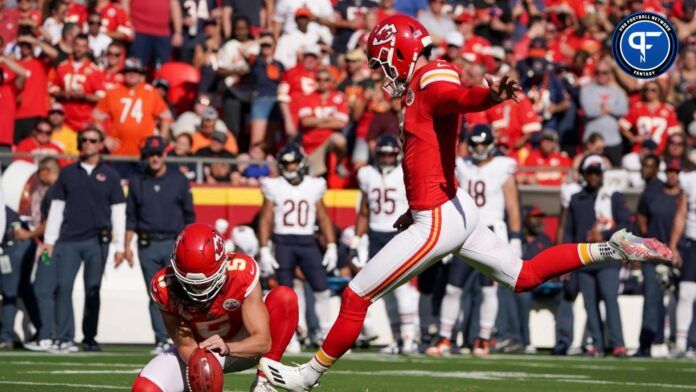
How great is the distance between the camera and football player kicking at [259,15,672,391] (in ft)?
23.0

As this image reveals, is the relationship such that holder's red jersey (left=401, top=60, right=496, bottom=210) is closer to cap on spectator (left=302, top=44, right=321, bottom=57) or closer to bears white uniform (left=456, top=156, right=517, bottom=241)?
bears white uniform (left=456, top=156, right=517, bottom=241)

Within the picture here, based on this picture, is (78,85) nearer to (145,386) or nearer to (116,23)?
(116,23)

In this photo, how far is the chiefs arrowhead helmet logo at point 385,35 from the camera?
23.7ft

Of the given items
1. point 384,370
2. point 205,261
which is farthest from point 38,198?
point 205,261

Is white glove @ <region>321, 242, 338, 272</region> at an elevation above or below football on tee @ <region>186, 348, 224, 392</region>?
above

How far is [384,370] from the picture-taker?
10211 millimetres

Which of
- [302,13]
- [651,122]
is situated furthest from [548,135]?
[302,13]

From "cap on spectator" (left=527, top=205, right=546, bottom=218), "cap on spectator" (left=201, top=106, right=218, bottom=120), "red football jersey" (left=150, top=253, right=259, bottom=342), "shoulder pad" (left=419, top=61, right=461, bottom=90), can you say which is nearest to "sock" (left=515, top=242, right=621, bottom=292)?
"shoulder pad" (left=419, top=61, right=461, bottom=90)

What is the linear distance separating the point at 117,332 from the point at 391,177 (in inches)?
123

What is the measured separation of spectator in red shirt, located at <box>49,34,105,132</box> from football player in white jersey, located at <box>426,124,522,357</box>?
4.90m

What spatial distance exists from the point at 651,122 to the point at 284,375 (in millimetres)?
10469

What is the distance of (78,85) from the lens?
15.4 metres

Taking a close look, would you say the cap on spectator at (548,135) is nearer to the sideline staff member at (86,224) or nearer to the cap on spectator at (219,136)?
the cap on spectator at (219,136)

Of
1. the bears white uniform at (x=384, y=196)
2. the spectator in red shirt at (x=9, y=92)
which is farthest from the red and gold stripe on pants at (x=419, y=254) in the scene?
the spectator in red shirt at (x=9, y=92)
